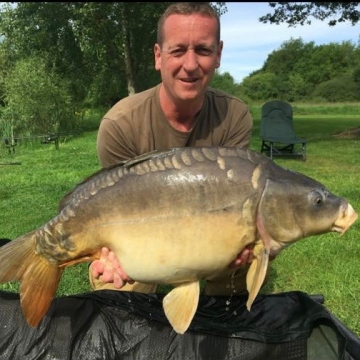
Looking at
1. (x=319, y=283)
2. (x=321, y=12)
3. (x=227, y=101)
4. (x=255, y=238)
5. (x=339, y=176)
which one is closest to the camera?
(x=255, y=238)

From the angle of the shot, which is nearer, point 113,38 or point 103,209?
point 103,209

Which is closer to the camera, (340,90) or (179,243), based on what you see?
(179,243)

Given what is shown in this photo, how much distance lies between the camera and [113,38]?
45.0 ft

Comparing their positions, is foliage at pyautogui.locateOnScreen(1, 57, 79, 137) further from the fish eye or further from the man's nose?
the fish eye

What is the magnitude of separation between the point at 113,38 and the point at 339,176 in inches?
416

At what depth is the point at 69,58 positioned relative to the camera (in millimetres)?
14992

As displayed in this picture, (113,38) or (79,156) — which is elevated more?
(113,38)

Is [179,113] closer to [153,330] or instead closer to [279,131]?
[153,330]

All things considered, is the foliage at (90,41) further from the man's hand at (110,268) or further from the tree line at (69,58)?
the man's hand at (110,268)

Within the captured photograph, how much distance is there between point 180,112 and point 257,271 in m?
0.61

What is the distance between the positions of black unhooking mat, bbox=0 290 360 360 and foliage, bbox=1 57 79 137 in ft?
30.5

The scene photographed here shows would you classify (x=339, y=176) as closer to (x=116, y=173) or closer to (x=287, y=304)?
(x=287, y=304)

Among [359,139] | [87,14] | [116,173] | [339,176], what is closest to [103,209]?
[116,173]

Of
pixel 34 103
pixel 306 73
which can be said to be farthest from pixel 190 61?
pixel 306 73
